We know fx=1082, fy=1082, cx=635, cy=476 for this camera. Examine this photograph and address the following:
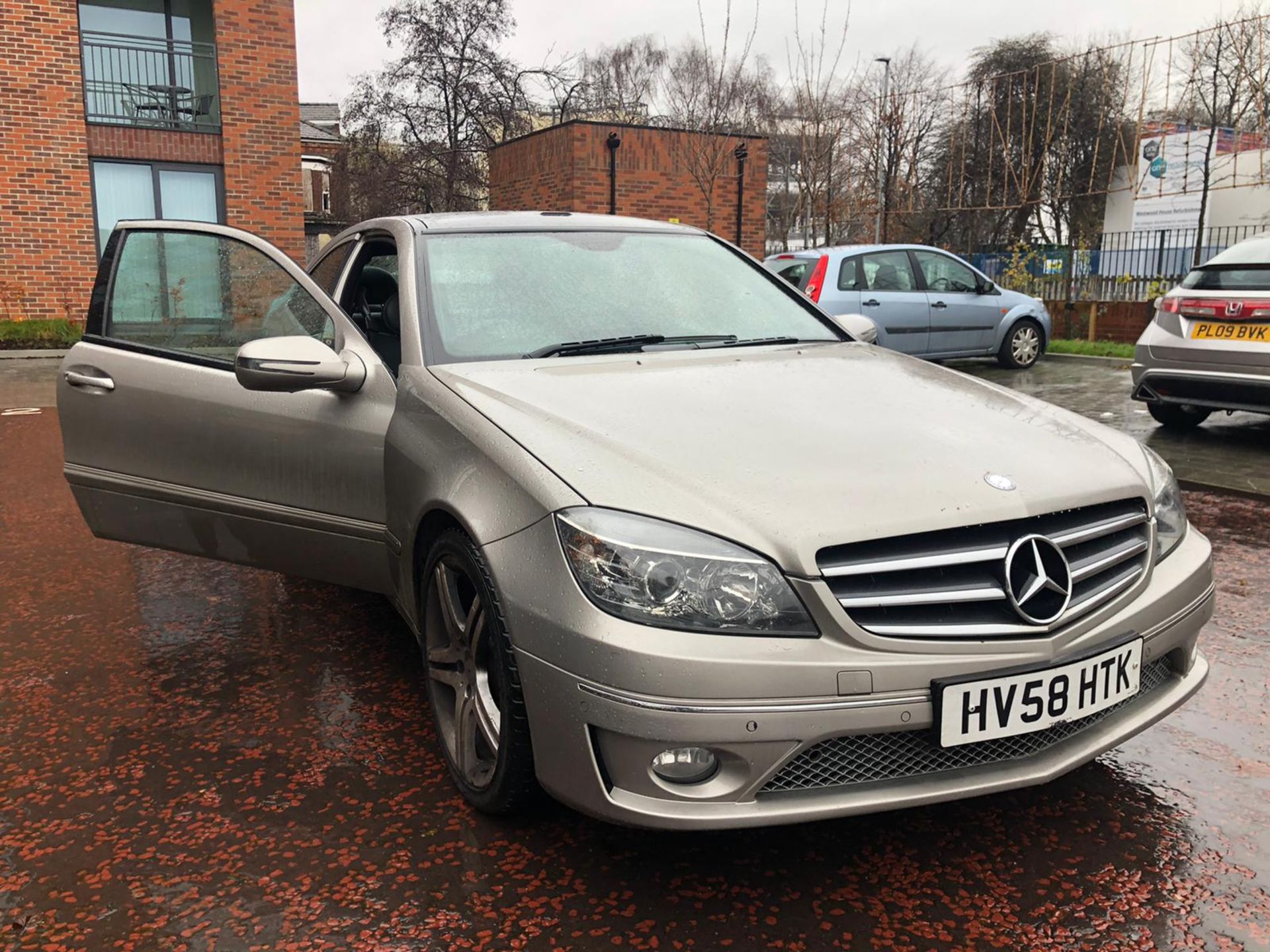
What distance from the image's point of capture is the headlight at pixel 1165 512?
2719mm

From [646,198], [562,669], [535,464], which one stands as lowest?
[562,669]

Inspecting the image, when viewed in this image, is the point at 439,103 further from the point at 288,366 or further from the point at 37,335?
the point at 288,366

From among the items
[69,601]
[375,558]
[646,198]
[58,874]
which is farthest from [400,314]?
[646,198]

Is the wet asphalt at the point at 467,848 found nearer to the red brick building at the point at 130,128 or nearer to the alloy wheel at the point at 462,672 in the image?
the alloy wheel at the point at 462,672

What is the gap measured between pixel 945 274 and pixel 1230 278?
591 centimetres

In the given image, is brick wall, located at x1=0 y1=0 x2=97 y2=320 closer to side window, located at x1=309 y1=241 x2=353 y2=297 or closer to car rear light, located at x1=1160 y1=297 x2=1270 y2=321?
side window, located at x1=309 y1=241 x2=353 y2=297

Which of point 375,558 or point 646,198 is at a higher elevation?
point 646,198

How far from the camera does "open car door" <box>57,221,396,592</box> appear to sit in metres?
3.29

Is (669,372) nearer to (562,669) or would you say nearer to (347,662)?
(562,669)

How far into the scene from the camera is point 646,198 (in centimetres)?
2247

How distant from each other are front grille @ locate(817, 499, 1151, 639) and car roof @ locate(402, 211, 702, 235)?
2024mm

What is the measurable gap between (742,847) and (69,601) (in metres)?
3.32

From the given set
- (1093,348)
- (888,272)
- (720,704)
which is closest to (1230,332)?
(888,272)

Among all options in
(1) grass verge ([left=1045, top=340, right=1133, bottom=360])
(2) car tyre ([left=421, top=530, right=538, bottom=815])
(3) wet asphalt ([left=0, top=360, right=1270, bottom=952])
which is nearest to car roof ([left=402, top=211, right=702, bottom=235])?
(2) car tyre ([left=421, top=530, right=538, bottom=815])
